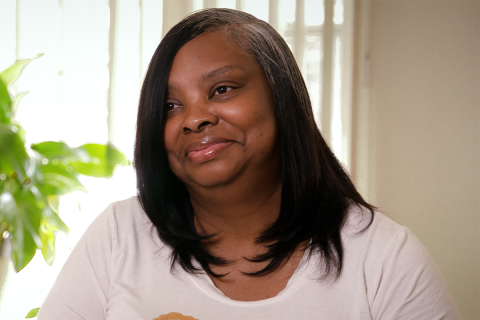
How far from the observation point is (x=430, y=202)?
7.86ft

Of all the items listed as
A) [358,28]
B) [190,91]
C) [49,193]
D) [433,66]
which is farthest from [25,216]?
[433,66]

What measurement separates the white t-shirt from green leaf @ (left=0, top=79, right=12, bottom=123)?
69 centimetres

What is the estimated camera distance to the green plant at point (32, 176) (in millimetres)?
1390

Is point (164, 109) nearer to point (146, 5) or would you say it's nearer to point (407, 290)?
point (407, 290)

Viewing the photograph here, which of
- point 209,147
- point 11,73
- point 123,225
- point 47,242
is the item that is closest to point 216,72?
point 209,147

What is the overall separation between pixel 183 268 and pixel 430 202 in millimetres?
1869

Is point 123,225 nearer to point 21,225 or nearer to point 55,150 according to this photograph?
point 21,225

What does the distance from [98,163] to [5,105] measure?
351 mm

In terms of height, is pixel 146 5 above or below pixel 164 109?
above

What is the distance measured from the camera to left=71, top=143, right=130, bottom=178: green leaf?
5.23ft

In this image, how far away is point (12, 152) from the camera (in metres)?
1.39

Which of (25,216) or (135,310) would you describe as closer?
(135,310)

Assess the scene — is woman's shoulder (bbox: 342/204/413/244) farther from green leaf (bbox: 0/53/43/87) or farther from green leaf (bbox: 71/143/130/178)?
green leaf (bbox: 0/53/43/87)

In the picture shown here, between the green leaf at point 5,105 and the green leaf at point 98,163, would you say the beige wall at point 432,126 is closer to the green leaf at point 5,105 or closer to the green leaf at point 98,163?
the green leaf at point 98,163
